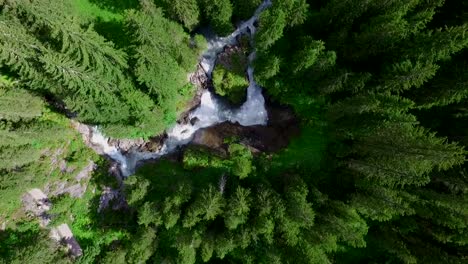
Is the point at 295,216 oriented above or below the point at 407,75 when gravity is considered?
below

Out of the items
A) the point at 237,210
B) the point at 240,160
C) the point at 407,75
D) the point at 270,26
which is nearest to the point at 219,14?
the point at 270,26

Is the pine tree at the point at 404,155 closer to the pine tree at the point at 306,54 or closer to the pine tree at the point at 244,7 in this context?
the pine tree at the point at 306,54

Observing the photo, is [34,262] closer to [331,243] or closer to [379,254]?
[331,243]

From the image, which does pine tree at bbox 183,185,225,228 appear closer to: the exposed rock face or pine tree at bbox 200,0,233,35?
the exposed rock face

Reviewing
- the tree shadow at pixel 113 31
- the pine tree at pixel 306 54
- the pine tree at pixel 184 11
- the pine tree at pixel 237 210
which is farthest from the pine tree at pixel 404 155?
the tree shadow at pixel 113 31

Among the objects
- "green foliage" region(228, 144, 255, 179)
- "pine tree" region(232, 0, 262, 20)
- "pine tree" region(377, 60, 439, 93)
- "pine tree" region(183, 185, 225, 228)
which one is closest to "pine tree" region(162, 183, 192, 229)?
"pine tree" region(183, 185, 225, 228)

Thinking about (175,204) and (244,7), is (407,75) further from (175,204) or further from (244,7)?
(175,204)
